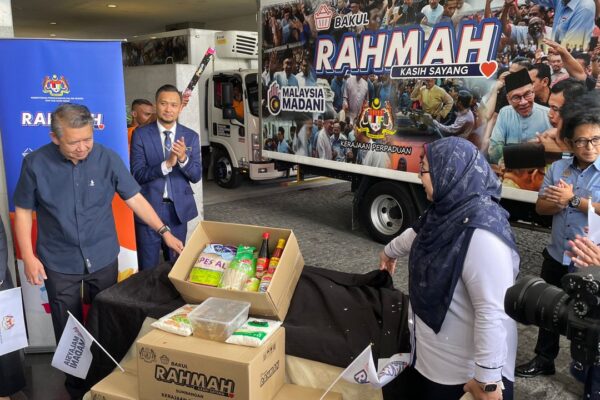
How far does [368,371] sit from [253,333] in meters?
0.43

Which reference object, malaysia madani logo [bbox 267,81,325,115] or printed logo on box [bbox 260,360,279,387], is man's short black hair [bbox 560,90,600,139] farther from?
malaysia madani logo [bbox 267,81,325,115]

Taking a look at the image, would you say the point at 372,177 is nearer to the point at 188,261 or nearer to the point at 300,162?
the point at 300,162

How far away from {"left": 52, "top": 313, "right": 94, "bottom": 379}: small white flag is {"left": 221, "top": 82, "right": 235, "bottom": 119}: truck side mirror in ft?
23.4

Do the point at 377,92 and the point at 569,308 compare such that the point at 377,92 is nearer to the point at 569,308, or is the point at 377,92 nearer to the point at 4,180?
the point at 4,180

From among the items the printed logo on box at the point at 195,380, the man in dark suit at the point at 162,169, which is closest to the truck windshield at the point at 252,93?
the man in dark suit at the point at 162,169

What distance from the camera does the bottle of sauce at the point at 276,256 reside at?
7.18 ft

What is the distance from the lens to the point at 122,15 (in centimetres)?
1772

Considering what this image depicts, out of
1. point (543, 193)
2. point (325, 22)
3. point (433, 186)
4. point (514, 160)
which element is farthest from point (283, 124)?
point (433, 186)

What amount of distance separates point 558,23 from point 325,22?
2.56 m

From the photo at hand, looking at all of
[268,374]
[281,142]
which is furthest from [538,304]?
[281,142]

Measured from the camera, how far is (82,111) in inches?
97.4

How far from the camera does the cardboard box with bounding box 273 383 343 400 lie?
1919 mm

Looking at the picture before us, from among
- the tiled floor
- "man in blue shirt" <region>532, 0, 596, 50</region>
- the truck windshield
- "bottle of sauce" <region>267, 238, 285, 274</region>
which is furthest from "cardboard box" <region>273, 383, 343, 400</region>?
the truck windshield

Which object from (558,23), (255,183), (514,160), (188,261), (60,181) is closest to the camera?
(188,261)
